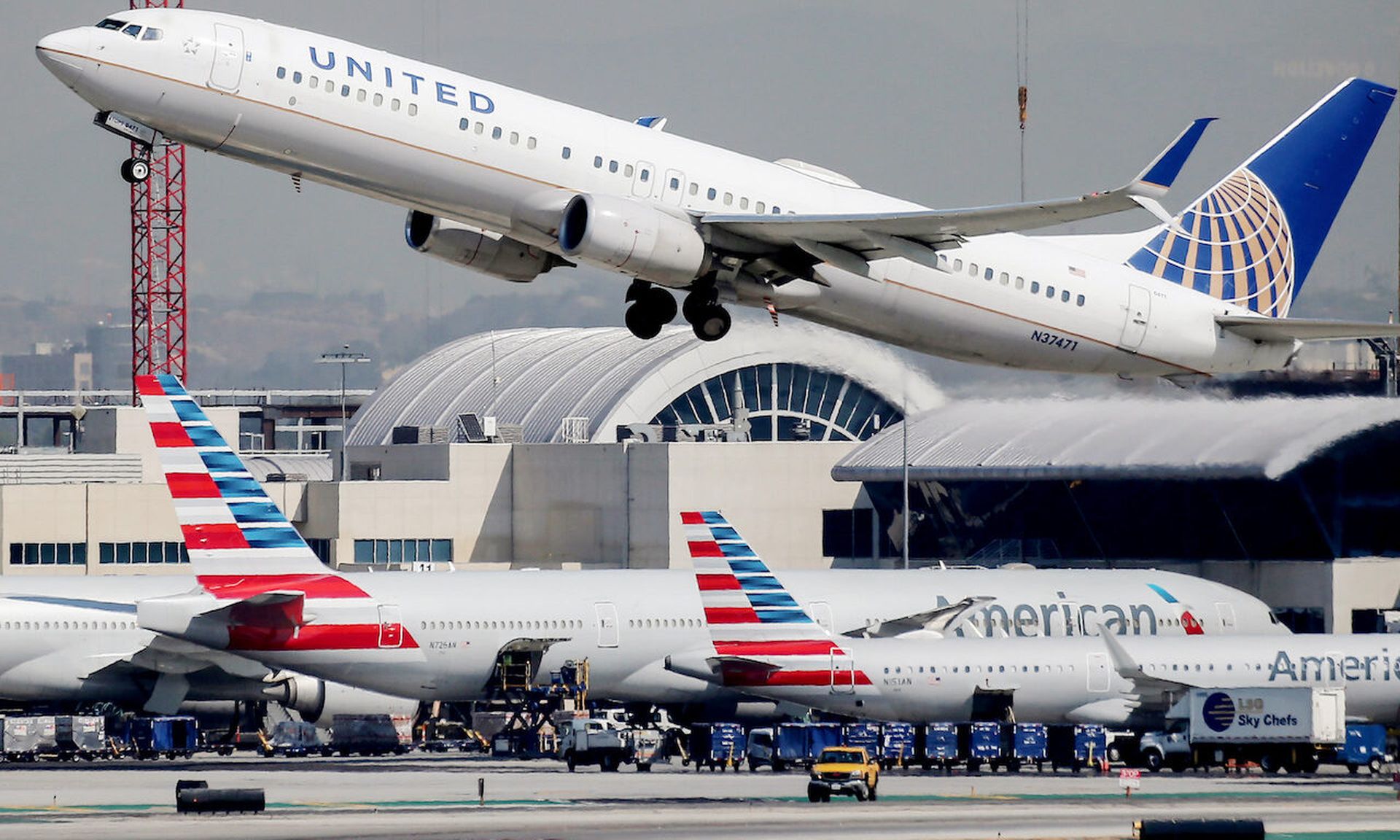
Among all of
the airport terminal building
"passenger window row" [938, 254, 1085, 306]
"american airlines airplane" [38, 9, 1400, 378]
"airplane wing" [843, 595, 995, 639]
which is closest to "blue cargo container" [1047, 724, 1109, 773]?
"airplane wing" [843, 595, 995, 639]

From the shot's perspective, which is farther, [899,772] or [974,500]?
[974,500]

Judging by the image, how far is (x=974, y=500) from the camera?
9400 centimetres

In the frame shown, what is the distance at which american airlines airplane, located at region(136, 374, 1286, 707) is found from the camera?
60.9 meters

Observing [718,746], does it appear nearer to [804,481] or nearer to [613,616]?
[613,616]

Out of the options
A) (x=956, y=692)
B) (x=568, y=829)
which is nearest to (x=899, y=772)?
(x=956, y=692)

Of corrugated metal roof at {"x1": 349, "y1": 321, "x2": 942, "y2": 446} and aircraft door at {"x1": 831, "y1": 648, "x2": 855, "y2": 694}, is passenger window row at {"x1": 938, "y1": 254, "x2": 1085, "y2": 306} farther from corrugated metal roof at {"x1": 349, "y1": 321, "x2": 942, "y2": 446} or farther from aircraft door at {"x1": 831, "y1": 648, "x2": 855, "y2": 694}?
corrugated metal roof at {"x1": 349, "y1": 321, "x2": 942, "y2": 446}

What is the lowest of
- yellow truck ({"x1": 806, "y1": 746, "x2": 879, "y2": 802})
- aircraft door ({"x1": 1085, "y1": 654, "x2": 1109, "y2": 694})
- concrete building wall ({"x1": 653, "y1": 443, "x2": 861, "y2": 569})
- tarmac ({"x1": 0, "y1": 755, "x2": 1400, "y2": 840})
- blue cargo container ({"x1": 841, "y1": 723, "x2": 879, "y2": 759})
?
tarmac ({"x1": 0, "y1": 755, "x2": 1400, "y2": 840})

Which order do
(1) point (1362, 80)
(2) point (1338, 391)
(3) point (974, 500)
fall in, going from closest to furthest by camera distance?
1. (1) point (1362, 80)
2. (2) point (1338, 391)
3. (3) point (974, 500)

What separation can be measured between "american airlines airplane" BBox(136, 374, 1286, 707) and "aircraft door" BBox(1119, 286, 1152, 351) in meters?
16.3

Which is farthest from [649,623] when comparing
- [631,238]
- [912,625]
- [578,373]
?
[578,373]

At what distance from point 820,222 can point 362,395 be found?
472ft

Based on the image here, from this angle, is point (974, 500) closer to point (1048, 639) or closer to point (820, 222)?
point (1048, 639)

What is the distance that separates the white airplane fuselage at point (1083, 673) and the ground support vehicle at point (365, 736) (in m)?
14.6

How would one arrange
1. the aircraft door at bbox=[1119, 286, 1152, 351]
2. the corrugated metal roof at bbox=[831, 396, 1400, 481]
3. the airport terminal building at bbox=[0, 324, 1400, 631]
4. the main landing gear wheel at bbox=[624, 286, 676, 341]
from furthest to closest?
the airport terminal building at bbox=[0, 324, 1400, 631]
the corrugated metal roof at bbox=[831, 396, 1400, 481]
the aircraft door at bbox=[1119, 286, 1152, 351]
the main landing gear wheel at bbox=[624, 286, 676, 341]
